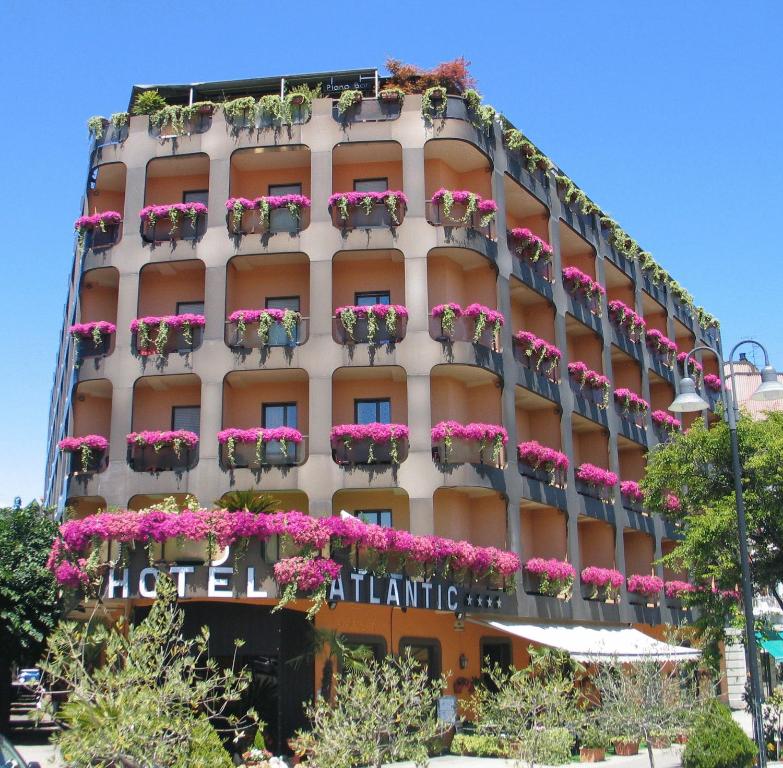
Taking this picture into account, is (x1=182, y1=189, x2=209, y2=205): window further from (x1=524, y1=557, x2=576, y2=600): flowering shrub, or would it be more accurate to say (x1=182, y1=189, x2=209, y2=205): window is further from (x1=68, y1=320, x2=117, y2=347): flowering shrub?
(x1=524, y1=557, x2=576, y2=600): flowering shrub

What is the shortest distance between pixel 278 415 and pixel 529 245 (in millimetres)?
10982

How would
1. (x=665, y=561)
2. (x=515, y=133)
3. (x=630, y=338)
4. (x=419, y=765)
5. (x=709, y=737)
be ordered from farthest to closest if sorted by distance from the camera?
(x=630, y=338)
(x=515, y=133)
(x=665, y=561)
(x=709, y=737)
(x=419, y=765)

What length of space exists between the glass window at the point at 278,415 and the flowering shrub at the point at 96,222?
8.17 meters

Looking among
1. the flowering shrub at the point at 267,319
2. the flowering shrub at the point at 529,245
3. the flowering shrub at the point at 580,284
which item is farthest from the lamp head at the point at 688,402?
the flowering shrub at the point at 580,284

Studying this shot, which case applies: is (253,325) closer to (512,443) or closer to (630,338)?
(512,443)

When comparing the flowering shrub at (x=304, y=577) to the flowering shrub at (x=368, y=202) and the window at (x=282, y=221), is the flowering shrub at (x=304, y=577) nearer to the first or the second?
the flowering shrub at (x=368, y=202)

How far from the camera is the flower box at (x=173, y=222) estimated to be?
34.6 m

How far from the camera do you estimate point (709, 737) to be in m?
23.3

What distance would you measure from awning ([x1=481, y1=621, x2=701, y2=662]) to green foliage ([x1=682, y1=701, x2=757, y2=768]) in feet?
17.6

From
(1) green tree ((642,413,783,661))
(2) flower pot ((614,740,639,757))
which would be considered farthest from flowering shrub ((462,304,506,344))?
(2) flower pot ((614,740,639,757))

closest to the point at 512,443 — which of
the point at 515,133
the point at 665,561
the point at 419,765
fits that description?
the point at 665,561

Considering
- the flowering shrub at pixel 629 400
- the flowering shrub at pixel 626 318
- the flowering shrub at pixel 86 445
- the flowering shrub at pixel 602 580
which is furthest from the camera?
the flowering shrub at pixel 626 318

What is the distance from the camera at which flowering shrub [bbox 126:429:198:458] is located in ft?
107

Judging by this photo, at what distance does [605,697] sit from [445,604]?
6.55 m
